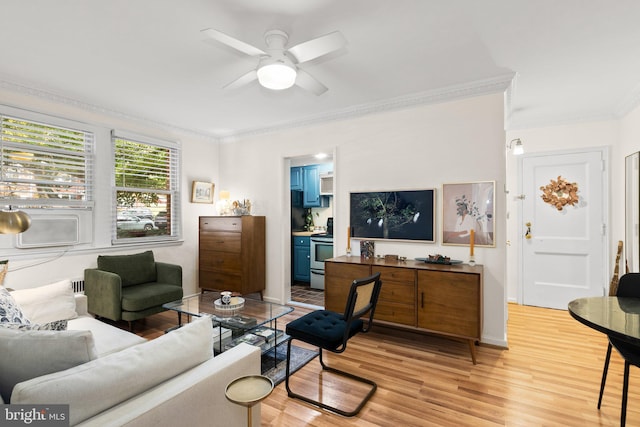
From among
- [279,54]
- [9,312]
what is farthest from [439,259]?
[9,312]

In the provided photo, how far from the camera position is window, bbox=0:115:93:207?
3.05 m

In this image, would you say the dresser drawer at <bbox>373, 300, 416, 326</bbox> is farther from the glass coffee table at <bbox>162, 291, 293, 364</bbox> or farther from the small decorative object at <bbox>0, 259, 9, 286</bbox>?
the small decorative object at <bbox>0, 259, 9, 286</bbox>

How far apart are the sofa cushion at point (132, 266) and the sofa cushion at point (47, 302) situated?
3.42 ft

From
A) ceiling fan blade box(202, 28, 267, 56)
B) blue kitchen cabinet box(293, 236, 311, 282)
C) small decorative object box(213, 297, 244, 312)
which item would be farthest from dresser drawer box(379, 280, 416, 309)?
blue kitchen cabinet box(293, 236, 311, 282)

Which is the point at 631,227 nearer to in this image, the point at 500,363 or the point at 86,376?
the point at 500,363

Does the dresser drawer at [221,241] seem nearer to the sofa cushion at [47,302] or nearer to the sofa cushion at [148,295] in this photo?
the sofa cushion at [148,295]

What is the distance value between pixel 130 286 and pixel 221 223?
1343mm

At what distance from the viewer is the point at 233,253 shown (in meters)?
4.32

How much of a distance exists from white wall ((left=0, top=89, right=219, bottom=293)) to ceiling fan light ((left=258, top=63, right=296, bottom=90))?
2.66 m

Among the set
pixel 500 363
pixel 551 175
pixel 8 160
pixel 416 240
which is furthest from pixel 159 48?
pixel 551 175

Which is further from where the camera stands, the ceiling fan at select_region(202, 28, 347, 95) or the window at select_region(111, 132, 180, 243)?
the window at select_region(111, 132, 180, 243)

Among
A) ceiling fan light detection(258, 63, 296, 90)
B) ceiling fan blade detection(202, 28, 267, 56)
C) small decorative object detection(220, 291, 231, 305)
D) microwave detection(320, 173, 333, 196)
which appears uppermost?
ceiling fan blade detection(202, 28, 267, 56)

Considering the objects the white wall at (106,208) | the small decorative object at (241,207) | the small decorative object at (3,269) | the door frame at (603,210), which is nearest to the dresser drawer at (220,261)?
the white wall at (106,208)

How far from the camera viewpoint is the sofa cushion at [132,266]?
11.7ft
